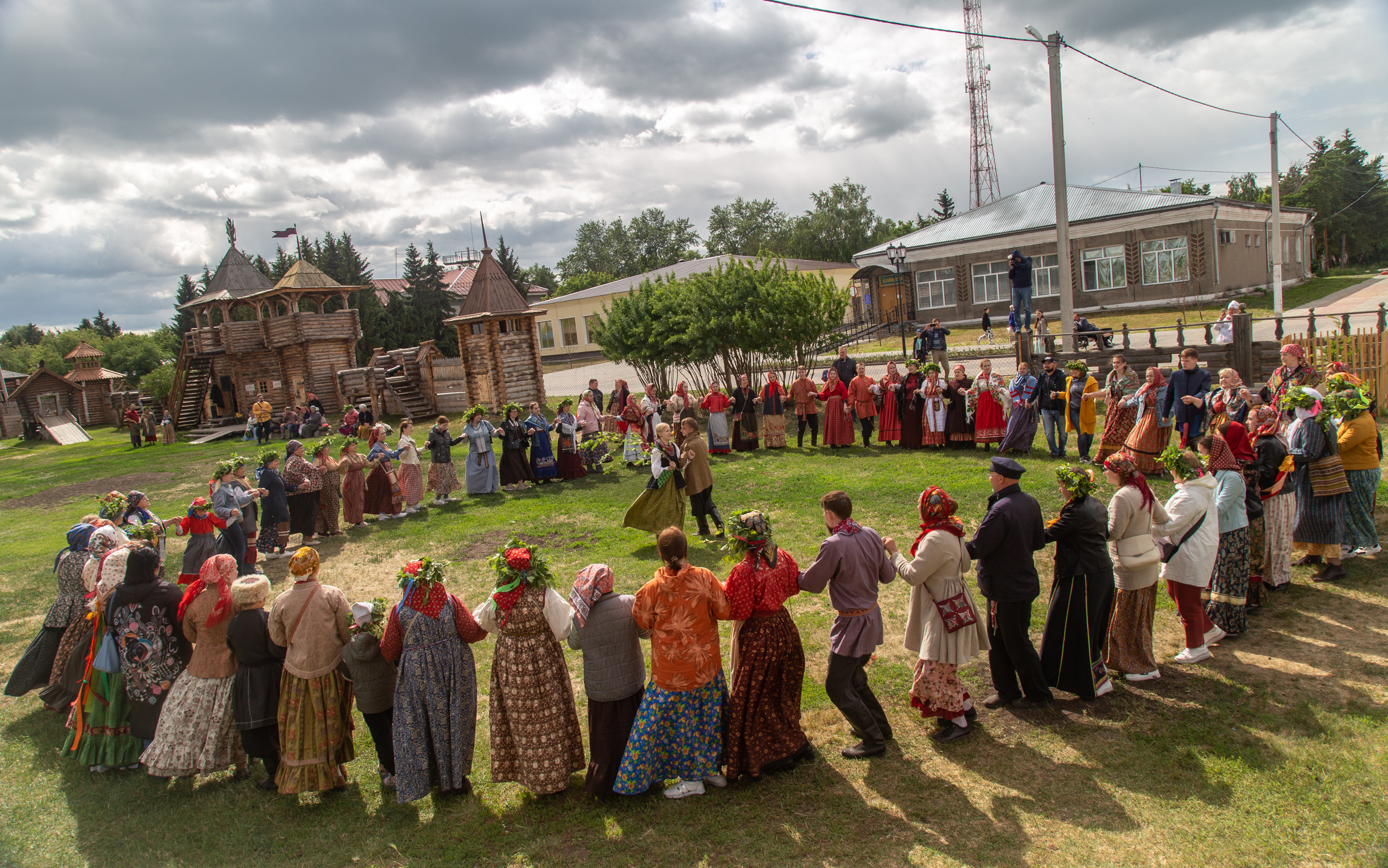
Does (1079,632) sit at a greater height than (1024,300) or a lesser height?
lesser

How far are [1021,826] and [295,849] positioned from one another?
4188 millimetres

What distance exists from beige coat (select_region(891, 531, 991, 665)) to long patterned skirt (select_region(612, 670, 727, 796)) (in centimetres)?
147

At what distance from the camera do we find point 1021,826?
4383 millimetres

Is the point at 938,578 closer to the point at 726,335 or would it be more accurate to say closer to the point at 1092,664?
the point at 1092,664

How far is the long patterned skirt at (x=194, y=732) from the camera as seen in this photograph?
5.26 m

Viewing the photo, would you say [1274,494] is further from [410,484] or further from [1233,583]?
[410,484]

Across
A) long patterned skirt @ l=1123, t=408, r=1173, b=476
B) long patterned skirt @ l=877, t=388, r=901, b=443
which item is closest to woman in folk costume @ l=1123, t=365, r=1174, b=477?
long patterned skirt @ l=1123, t=408, r=1173, b=476

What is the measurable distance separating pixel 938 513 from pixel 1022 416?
30.0 feet

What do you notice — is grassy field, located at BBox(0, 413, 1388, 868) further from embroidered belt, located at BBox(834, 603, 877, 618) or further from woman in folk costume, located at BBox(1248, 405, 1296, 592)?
embroidered belt, located at BBox(834, 603, 877, 618)

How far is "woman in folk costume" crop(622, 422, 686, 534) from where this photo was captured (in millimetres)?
9734

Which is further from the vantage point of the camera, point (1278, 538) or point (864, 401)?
point (864, 401)

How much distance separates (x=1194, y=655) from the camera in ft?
19.9

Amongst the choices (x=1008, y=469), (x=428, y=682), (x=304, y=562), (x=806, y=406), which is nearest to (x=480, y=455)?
(x=806, y=406)

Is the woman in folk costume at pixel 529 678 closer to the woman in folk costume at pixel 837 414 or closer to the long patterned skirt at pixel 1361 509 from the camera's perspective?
the long patterned skirt at pixel 1361 509
